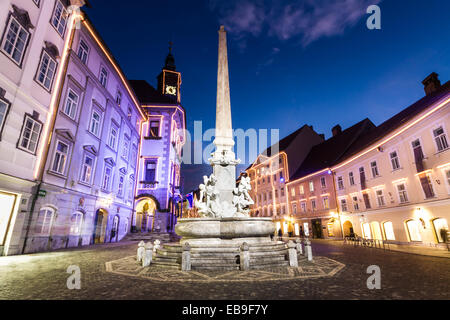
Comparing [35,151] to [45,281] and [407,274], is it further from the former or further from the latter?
[407,274]

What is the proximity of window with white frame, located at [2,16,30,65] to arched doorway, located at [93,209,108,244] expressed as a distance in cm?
1135

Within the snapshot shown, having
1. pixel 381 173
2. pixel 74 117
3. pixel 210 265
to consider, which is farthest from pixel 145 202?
pixel 381 173

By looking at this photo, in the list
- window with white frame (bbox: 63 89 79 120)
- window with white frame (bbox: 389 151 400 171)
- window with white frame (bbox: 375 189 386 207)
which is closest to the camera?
Result: window with white frame (bbox: 63 89 79 120)

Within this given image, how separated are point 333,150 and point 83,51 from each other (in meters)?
29.3

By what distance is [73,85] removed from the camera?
47.8 ft

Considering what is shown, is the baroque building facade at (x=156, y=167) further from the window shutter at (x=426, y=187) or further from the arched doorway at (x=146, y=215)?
A: the window shutter at (x=426, y=187)

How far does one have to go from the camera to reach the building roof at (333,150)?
28.1 meters

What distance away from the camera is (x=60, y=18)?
13.6 metres

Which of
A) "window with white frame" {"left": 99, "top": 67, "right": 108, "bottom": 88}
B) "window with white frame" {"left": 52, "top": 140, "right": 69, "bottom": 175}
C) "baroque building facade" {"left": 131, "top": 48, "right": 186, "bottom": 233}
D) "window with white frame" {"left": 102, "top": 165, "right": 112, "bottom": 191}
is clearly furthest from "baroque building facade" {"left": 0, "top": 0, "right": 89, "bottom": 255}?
"baroque building facade" {"left": 131, "top": 48, "right": 186, "bottom": 233}

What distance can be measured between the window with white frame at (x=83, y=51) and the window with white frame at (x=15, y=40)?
436 cm

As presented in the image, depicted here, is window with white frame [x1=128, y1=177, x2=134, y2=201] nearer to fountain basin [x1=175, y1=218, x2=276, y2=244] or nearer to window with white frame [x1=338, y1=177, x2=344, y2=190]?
fountain basin [x1=175, y1=218, x2=276, y2=244]

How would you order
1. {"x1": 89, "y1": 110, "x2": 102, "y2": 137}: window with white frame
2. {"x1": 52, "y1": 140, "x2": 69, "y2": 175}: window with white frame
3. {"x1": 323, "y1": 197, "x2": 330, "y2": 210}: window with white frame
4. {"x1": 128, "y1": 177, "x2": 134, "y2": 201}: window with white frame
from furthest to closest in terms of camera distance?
1. {"x1": 323, "y1": 197, "x2": 330, "y2": 210}: window with white frame
2. {"x1": 128, "y1": 177, "x2": 134, "y2": 201}: window with white frame
3. {"x1": 89, "y1": 110, "x2": 102, "y2": 137}: window with white frame
4. {"x1": 52, "y1": 140, "x2": 69, "y2": 175}: window with white frame

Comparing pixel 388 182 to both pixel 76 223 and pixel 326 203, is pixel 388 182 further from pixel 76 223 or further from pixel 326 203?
pixel 76 223

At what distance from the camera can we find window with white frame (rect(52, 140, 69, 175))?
512 inches
